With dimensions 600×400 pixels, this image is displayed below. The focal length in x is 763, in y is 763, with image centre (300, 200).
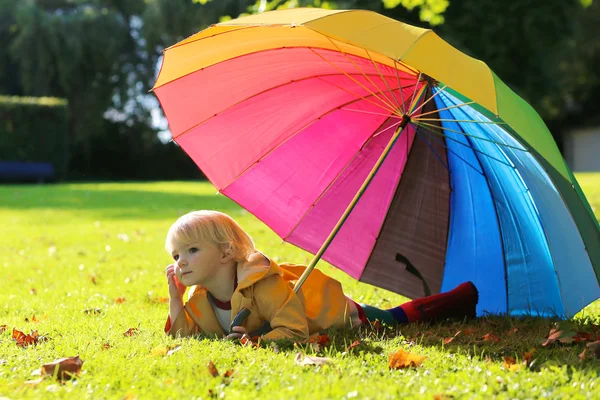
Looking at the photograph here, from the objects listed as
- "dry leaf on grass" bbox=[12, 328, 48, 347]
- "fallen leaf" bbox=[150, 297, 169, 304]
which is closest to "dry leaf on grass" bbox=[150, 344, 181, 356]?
"dry leaf on grass" bbox=[12, 328, 48, 347]

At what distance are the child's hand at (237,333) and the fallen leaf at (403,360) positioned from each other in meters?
0.77

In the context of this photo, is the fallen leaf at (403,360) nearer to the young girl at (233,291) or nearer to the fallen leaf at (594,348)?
the young girl at (233,291)

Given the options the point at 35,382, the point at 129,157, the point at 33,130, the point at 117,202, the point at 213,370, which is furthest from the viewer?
the point at 129,157

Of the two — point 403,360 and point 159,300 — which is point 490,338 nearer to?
point 403,360

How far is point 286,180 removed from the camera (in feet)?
14.7

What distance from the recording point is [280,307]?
3.82 meters

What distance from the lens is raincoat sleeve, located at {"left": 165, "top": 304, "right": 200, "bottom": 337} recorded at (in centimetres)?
391

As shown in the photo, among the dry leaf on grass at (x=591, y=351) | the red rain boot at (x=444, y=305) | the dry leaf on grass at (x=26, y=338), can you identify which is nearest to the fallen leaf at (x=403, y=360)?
the dry leaf on grass at (x=591, y=351)

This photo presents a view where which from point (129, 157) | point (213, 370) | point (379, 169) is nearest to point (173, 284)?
point (213, 370)

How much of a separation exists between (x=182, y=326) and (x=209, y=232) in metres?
0.53

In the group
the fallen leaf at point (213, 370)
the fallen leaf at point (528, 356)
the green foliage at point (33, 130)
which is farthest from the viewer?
the green foliage at point (33, 130)

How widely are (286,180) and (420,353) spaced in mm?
1382

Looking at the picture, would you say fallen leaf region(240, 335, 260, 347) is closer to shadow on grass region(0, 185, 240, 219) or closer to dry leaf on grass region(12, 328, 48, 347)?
dry leaf on grass region(12, 328, 48, 347)

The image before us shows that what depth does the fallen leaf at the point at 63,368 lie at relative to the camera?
122 inches
